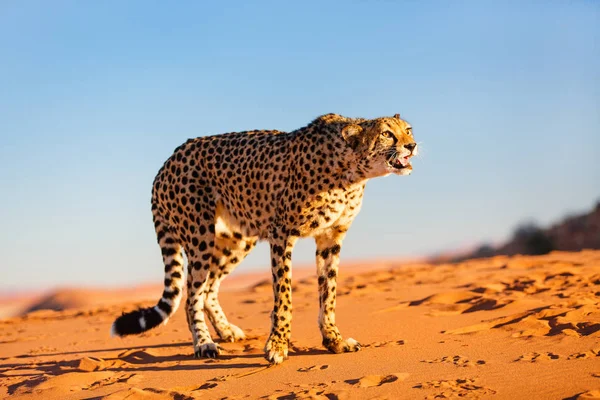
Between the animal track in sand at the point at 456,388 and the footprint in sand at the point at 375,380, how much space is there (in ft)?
0.81

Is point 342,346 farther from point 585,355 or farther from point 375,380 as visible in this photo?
point 585,355

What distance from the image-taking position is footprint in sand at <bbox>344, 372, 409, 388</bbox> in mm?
4352

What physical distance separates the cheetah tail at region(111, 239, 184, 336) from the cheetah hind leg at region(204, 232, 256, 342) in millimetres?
343

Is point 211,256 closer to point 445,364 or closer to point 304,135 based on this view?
point 304,135

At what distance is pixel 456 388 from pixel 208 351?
2.41 metres

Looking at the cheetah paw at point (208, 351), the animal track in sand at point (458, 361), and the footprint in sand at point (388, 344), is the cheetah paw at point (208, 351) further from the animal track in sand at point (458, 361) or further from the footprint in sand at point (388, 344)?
the animal track in sand at point (458, 361)

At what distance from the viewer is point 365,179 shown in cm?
544

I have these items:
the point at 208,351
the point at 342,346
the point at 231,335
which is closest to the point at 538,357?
the point at 342,346

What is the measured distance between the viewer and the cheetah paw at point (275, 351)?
523cm

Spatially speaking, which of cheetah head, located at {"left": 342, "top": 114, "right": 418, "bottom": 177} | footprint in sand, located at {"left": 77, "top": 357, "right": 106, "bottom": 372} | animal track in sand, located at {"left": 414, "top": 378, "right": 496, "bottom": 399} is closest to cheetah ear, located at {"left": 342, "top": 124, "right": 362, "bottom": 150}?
cheetah head, located at {"left": 342, "top": 114, "right": 418, "bottom": 177}

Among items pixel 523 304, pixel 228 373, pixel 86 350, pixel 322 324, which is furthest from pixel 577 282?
pixel 86 350

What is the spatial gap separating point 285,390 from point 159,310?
6.51 ft

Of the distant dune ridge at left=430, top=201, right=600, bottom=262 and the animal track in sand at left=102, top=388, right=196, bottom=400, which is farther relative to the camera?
the distant dune ridge at left=430, top=201, right=600, bottom=262

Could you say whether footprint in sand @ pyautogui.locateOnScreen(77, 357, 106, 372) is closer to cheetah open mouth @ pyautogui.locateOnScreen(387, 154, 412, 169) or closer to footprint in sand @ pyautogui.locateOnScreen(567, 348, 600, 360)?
cheetah open mouth @ pyautogui.locateOnScreen(387, 154, 412, 169)
